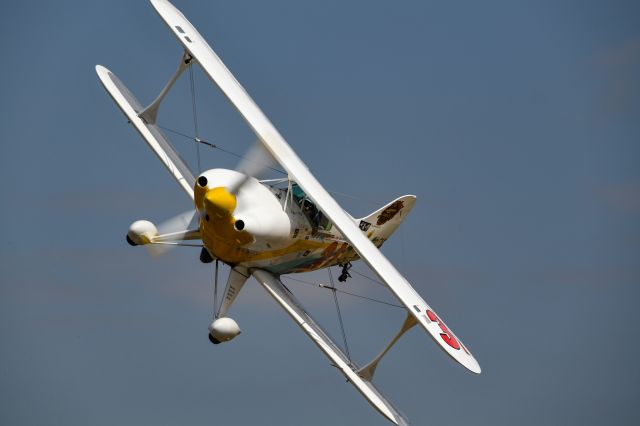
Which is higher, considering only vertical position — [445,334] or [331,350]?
[331,350]

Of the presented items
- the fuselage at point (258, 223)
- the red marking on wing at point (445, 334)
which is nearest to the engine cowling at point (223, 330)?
the fuselage at point (258, 223)

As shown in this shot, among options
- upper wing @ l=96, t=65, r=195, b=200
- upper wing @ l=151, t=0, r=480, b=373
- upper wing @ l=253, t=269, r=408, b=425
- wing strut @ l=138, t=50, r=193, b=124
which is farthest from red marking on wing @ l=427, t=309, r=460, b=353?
wing strut @ l=138, t=50, r=193, b=124

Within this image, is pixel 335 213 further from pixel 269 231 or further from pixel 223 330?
pixel 223 330

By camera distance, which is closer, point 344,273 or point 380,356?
point 380,356

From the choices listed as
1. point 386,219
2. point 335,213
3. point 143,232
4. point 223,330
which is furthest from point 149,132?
point 386,219

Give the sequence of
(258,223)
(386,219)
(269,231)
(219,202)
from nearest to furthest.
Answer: (219,202)
(258,223)
(269,231)
(386,219)

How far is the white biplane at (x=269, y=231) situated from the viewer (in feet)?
115

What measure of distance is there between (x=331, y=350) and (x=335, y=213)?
13.1ft

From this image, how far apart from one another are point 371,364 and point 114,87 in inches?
455

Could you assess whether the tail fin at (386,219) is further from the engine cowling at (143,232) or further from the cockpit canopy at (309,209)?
the engine cowling at (143,232)

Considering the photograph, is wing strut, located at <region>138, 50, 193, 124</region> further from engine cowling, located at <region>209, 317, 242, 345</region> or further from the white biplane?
engine cowling, located at <region>209, 317, 242, 345</region>

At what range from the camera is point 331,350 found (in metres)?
37.6

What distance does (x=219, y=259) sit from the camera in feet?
119

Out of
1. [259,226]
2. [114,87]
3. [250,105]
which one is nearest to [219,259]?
[259,226]
